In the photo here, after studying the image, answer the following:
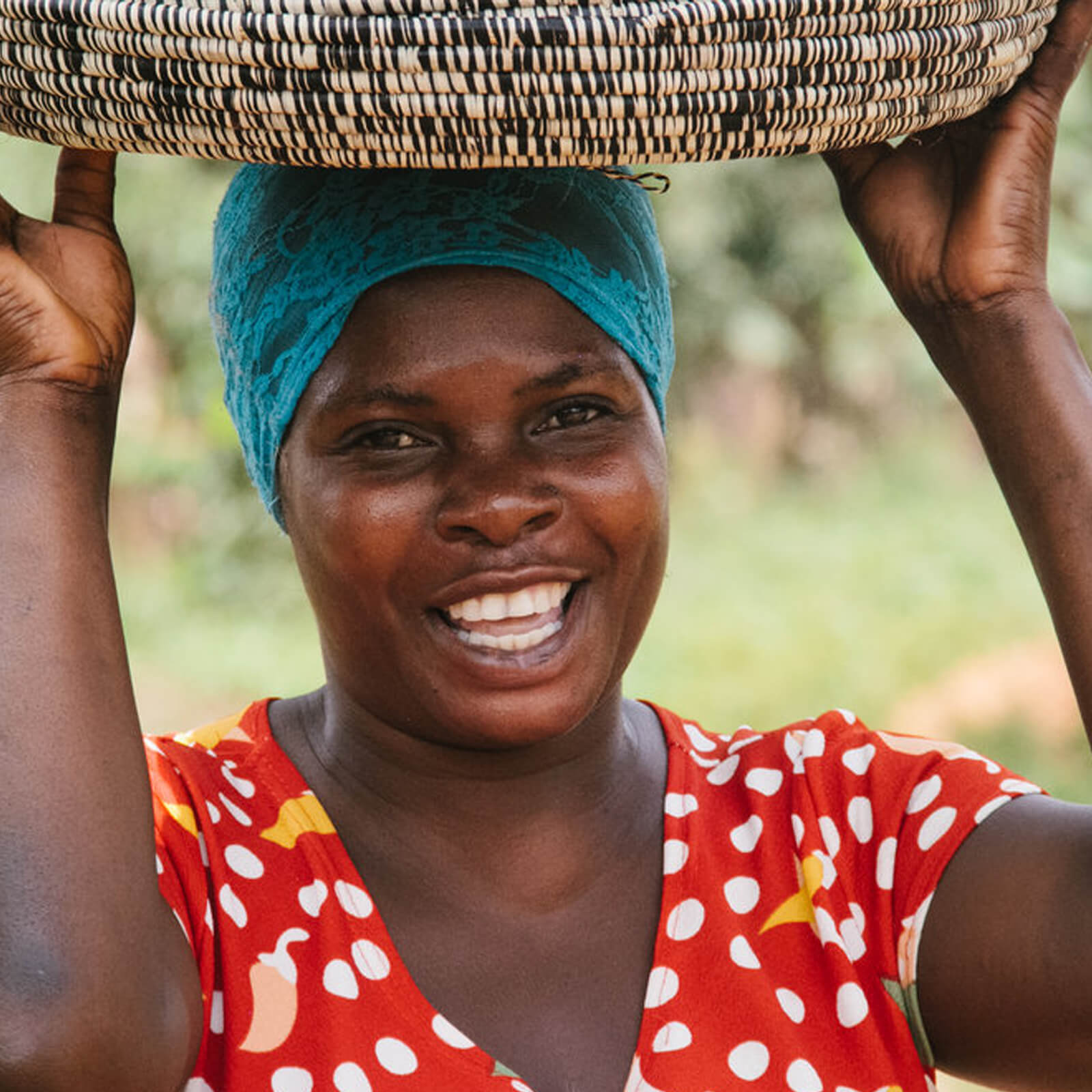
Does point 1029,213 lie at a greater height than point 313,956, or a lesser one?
greater

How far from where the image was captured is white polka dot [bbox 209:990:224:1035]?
5.57ft

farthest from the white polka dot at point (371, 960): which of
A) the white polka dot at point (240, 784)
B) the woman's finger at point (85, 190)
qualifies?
the woman's finger at point (85, 190)

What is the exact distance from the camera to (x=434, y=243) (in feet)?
5.93

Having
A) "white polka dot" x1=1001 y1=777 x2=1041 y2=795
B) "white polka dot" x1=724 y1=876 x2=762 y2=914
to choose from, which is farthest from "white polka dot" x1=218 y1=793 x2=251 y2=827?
"white polka dot" x1=1001 y1=777 x2=1041 y2=795

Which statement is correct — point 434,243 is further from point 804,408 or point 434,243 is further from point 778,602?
point 804,408

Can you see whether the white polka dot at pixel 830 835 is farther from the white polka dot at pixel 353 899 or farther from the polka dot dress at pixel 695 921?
the white polka dot at pixel 353 899

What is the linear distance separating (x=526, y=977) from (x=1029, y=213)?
1.05m

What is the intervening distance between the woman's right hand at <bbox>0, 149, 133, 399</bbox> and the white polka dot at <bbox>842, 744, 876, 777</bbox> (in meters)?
0.96

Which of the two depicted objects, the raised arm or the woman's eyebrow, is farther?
the woman's eyebrow

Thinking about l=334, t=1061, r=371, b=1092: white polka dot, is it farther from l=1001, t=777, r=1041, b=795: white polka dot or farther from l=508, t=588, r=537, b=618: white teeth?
l=1001, t=777, r=1041, b=795: white polka dot

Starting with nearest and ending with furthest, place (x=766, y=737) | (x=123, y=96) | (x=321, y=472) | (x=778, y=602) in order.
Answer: (x=123, y=96) → (x=321, y=472) → (x=766, y=737) → (x=778, y=602)

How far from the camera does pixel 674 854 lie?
6.35 ft

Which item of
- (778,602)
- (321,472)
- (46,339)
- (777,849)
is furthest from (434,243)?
(778,602)

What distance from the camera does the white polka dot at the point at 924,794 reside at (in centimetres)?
190
